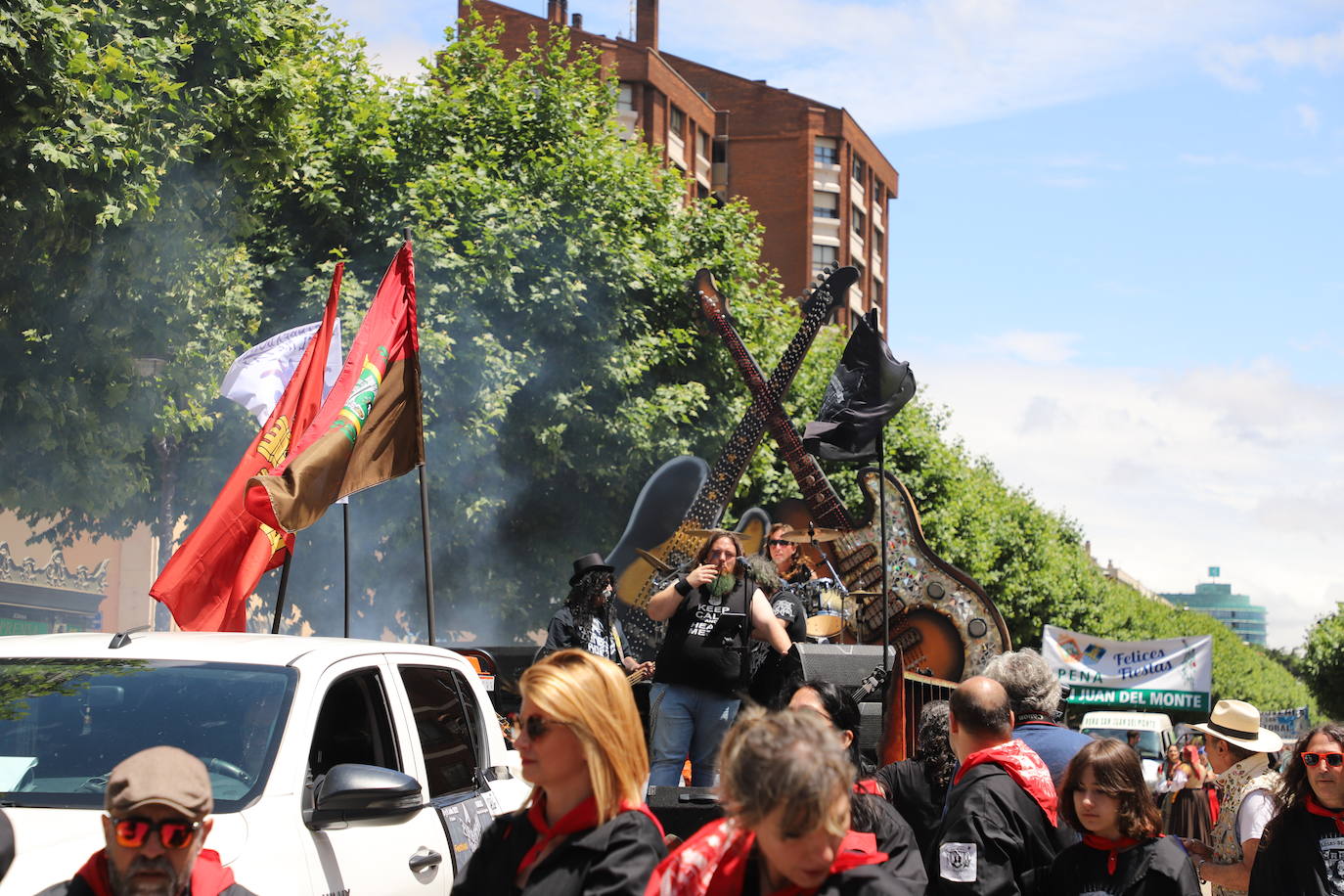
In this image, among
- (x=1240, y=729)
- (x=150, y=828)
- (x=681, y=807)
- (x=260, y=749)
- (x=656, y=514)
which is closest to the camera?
(x=150, y=828)

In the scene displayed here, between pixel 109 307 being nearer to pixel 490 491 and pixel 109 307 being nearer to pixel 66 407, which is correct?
pixel 66 407

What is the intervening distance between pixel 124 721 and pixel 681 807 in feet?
7.58

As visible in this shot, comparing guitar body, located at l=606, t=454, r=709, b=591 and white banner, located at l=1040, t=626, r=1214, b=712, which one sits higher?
guitar body, located at l=606, t=454, r=709, b=591

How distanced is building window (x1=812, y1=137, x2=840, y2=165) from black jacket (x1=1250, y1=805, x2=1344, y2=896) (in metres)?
69.1

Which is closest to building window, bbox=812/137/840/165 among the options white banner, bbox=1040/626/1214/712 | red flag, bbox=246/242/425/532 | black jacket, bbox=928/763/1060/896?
white banner, bbox=1040/626/1214/712

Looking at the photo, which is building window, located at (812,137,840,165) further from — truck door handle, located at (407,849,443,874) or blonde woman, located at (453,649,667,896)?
blonde woman, located at (453,649,667,896)

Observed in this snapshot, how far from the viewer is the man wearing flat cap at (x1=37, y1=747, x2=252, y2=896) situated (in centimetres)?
297

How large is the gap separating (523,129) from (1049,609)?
28.2 m

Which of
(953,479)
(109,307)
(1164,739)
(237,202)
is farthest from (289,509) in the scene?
(953,479)

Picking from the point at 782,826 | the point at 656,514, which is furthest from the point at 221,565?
the point at 656,514

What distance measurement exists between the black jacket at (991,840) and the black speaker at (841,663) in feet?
12.2

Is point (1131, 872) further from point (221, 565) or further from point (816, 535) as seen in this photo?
point (816, 535)

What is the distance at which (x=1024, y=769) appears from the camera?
15.5ft

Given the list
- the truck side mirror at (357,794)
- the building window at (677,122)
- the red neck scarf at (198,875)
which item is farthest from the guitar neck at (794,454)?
the building window at (677,122)
